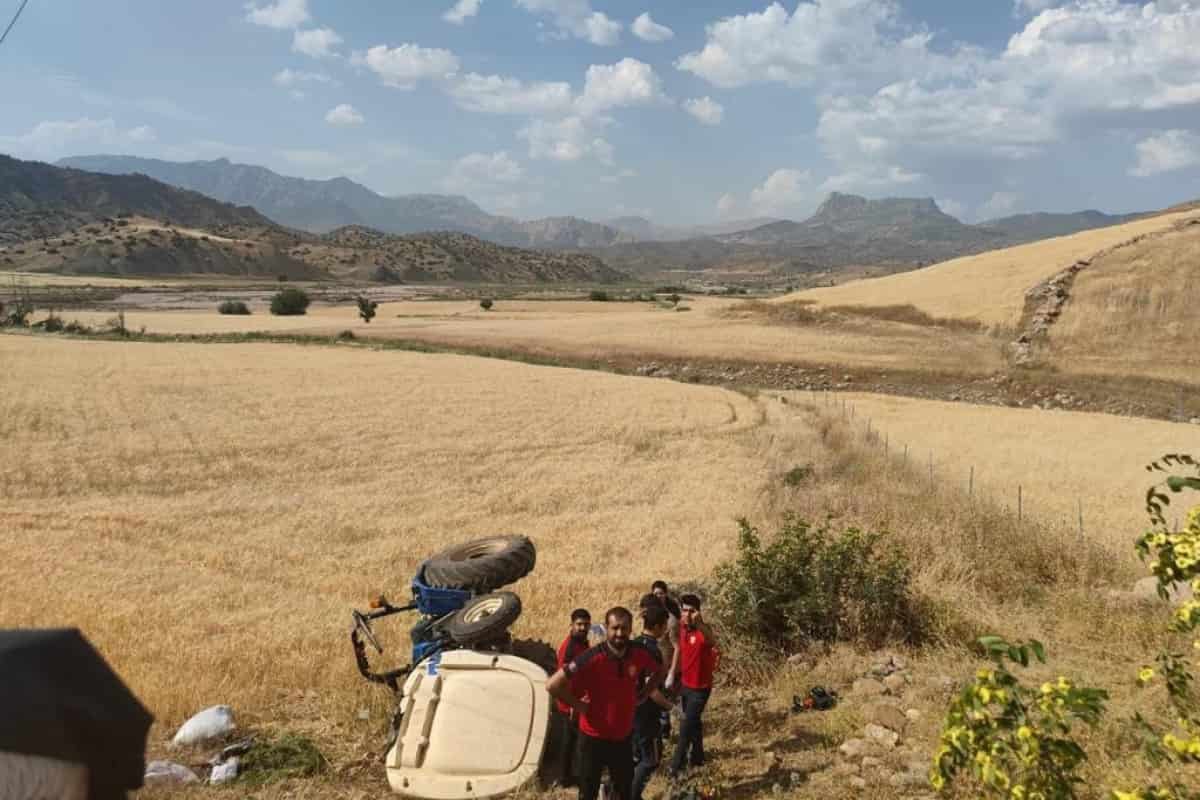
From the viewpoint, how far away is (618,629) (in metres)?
6.06

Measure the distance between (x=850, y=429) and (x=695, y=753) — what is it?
21.7m

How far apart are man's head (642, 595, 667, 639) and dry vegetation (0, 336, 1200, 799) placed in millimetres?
1276

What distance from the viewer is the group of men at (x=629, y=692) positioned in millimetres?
6000

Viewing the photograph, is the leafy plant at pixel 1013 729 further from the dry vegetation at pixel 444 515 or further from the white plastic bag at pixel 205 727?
the white plastic bag at pixel 205 727

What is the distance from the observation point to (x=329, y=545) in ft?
52.0

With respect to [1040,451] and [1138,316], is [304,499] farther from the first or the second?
[1138,316]

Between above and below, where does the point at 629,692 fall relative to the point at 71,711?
below

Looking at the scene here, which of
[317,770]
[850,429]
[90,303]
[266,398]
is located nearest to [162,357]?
[266,398]

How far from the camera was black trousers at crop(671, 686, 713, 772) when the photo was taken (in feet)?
23.0

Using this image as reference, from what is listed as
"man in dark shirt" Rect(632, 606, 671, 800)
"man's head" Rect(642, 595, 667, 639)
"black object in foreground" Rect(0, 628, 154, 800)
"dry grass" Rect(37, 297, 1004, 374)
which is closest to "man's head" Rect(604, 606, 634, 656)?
"man in dark shirt" Rect(632, 606, 671, 800)

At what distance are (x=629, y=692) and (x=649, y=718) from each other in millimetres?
1293

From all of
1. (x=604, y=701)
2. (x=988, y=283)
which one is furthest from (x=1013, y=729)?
(x=988, y=283)

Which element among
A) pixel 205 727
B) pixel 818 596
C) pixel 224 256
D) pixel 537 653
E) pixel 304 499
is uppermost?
pixel 224 256

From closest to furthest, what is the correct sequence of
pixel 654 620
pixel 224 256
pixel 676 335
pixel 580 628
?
pixel 580 628 → pixel 654 620 → pixel 676 335 → pixel 224 256
